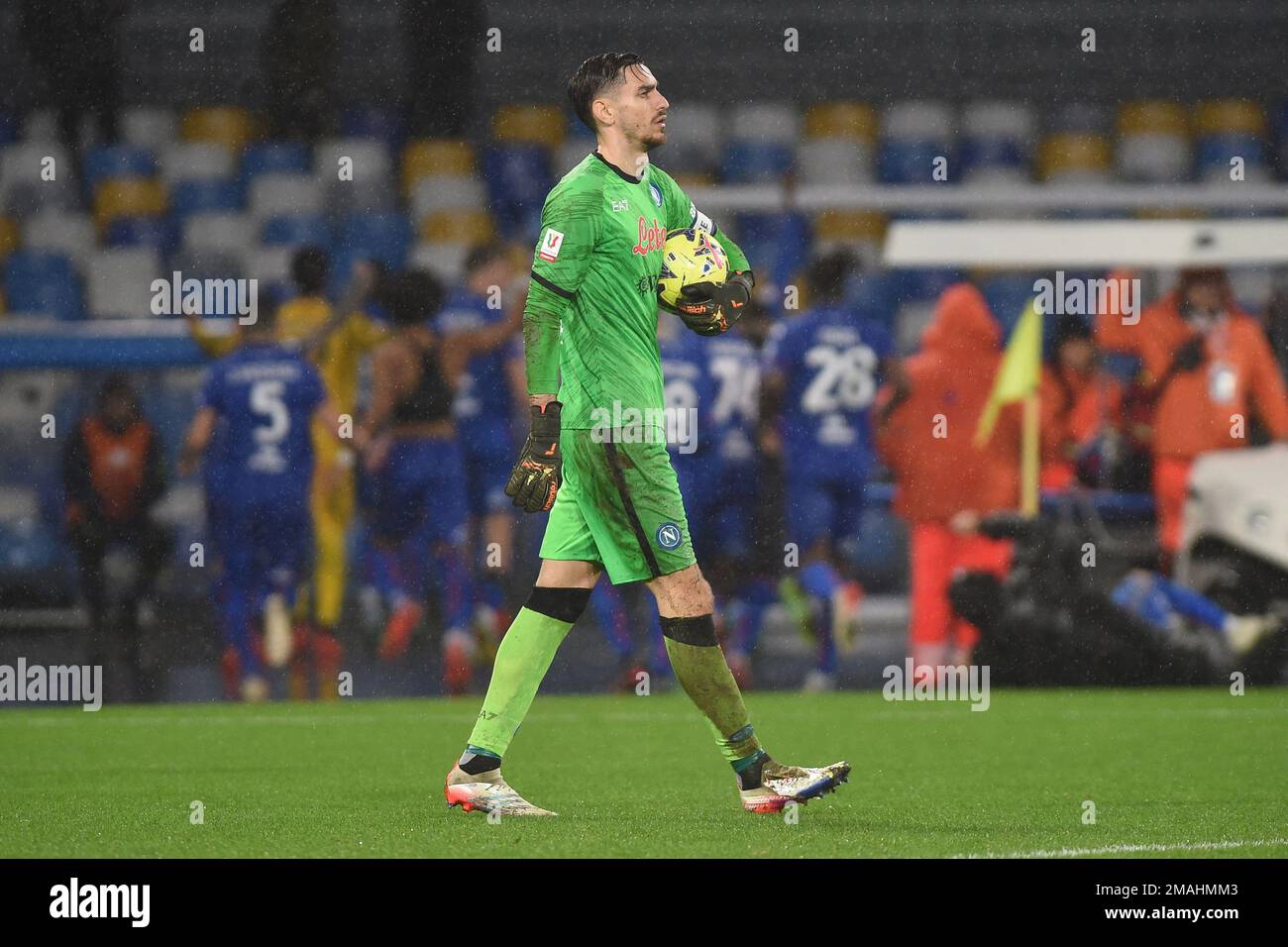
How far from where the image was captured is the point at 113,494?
11.5 metres

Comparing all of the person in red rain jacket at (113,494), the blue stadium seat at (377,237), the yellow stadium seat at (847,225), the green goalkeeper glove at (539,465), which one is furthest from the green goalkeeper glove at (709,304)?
the blue stadium seat at (377,237)

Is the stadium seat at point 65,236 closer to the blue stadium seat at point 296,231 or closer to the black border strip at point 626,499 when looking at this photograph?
the blue stadium seat at point 296,231

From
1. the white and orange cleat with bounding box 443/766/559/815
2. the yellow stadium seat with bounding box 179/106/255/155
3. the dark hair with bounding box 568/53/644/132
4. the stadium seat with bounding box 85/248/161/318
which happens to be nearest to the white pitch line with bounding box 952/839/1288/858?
the white and orange cleat with bounding box 443/766/559/815

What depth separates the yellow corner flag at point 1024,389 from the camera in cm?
1145

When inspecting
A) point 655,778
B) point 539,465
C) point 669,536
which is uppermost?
point 539,465

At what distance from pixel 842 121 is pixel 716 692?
881cm

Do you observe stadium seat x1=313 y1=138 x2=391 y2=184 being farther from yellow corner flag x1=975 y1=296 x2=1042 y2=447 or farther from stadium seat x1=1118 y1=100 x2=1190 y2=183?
stadium seat x1=1118 y1=100 x2=1190 y2=183

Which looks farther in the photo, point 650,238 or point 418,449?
point 418,449

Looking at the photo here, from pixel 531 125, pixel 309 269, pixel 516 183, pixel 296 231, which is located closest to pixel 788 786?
pixel 309 269

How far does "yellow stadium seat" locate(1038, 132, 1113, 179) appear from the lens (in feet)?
46.2
